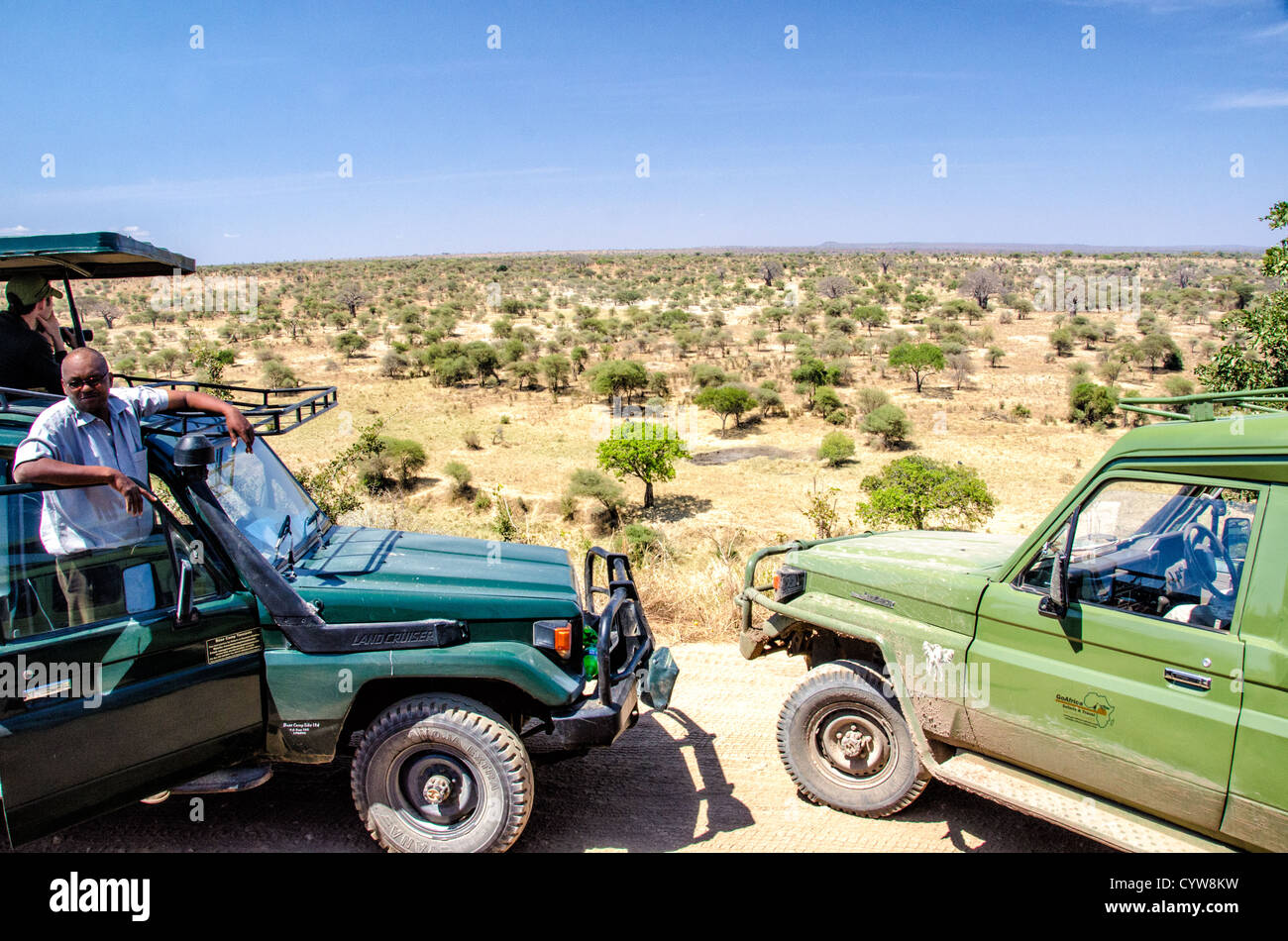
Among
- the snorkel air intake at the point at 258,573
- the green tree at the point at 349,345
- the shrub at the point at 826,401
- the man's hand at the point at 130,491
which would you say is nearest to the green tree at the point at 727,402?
the shrub at the point at 826,401

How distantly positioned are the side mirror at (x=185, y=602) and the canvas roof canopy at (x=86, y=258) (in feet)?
6.12

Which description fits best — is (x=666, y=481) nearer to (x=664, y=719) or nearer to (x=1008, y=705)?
(x=664, y=719)

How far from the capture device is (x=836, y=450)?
26.4 metres

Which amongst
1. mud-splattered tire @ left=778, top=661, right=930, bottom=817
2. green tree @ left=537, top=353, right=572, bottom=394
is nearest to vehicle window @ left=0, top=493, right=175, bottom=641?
mud-splattered tire @ left=778, top=661, right=930, bottom=817

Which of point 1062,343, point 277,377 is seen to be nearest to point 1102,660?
point 277,377

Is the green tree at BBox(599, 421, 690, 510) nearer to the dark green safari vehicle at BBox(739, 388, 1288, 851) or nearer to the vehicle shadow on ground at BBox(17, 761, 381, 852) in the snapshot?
the dark green safari vehicle at BBox(739, 388, 1288, 851)

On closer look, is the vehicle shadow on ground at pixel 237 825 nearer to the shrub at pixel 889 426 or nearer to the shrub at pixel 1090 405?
the shrub at pixel 889 426

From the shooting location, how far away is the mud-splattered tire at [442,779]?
4.17 metres

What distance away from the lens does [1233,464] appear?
3641 mm

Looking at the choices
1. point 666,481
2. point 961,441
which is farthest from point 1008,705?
point 961,441

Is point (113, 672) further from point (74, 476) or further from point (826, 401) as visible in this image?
point (826, 401)

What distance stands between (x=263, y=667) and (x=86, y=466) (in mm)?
1190

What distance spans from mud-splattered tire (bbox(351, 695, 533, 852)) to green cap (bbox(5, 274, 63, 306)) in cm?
371

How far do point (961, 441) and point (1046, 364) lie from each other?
14.3m
